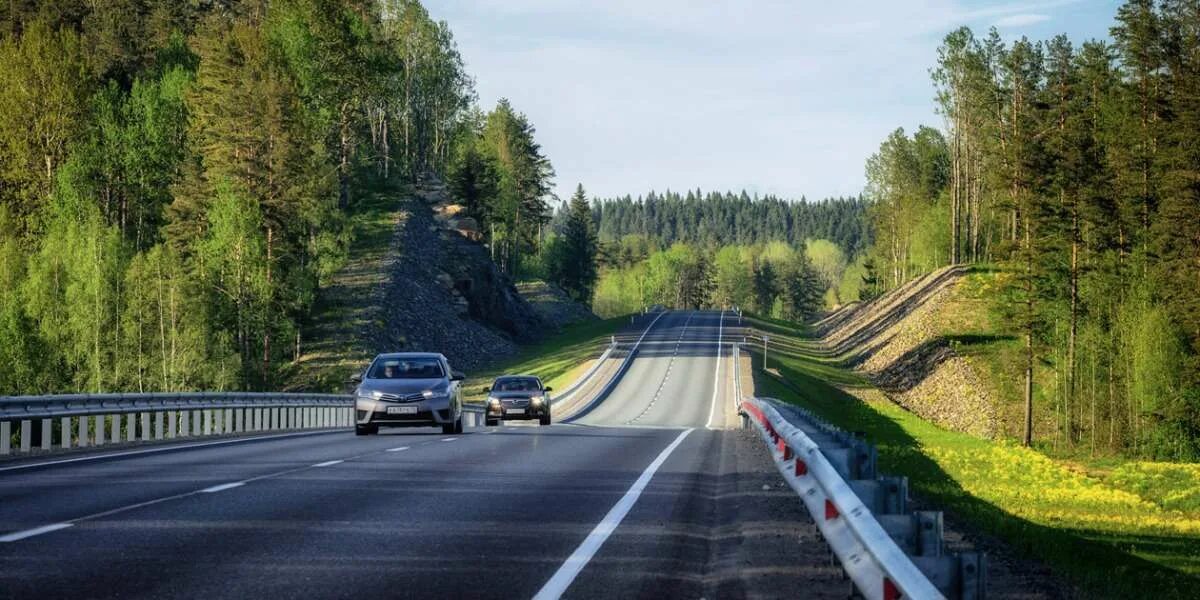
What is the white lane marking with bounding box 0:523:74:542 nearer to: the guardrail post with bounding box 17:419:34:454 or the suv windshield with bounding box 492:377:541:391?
the guardrail post with bounding box 17:419:34:454

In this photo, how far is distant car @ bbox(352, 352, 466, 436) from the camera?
90.3 feet

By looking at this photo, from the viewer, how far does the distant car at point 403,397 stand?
27.5m

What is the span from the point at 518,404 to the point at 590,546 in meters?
30.9

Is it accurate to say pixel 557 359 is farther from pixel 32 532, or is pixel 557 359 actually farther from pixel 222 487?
pixel 32 532

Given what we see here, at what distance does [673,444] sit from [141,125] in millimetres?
60037

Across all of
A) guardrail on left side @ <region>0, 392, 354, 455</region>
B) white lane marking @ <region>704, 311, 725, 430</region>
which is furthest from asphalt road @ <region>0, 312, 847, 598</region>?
white lane marking @ <region>704, 311, 725, 430</region>

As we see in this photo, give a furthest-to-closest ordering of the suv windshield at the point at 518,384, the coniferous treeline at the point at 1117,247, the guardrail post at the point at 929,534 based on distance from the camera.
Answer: the coniferous treeline at the point at 1117,247, the suv windshield at the point at 518,384, the guardrail post at the point at 929,534

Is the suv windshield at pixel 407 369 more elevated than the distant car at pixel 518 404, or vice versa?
the suv windshield at pixel 407 369

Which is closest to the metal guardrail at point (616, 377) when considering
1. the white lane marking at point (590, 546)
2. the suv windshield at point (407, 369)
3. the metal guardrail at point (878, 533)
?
the suv windshield at point (407, 369)

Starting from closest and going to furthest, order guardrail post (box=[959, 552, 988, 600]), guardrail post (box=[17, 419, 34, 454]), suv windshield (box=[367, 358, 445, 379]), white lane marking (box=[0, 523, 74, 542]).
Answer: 1. guardrail post (box=[959, 552, 988, 600])
2. white lane marking (box=[0, 523, 74, 542])
3. guardrail post (box=[17, 419, 34, 454])
4. suv windshield (box=[367, 358, 445, 379])

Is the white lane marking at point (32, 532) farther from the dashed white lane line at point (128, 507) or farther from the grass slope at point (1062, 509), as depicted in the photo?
the grass slope at point (1062, 509)

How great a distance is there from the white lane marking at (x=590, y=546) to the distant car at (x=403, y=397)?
1108cm

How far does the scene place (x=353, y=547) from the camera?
9.96 meters

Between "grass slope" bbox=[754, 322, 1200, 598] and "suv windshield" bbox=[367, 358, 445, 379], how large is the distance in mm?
9249
